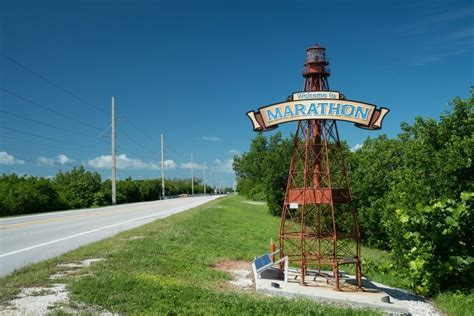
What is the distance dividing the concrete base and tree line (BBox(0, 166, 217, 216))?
2376 centimetres

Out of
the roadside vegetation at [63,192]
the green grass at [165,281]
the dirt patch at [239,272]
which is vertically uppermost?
the roadside vegetation at [63,192]

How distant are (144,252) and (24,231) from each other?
284 inches

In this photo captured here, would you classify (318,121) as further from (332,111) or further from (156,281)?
(156,281)

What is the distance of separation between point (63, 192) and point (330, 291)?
3585cm

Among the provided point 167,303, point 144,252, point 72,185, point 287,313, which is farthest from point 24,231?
point 72,185

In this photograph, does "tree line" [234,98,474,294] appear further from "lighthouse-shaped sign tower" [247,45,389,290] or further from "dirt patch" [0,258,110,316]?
"dirt patch" [0,258,110,316]

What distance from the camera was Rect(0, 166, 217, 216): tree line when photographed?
30453 mm

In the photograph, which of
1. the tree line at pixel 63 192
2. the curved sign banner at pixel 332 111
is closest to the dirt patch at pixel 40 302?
the curved sign banner at pixel 332 111

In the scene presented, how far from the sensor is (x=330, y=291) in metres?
10.0

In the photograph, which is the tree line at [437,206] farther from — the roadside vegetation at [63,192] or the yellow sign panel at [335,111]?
the roadside vegetation at [63,192]

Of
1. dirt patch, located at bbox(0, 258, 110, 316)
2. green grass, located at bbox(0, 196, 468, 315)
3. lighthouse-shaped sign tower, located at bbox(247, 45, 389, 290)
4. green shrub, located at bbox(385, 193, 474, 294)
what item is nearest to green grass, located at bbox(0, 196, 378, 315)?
green grass, located at bbox(0, 196, 468, 315)

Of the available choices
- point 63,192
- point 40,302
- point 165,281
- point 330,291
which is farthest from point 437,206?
point 63,192

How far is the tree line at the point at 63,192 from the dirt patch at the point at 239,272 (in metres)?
21.1

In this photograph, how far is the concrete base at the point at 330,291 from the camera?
924 centimetres
